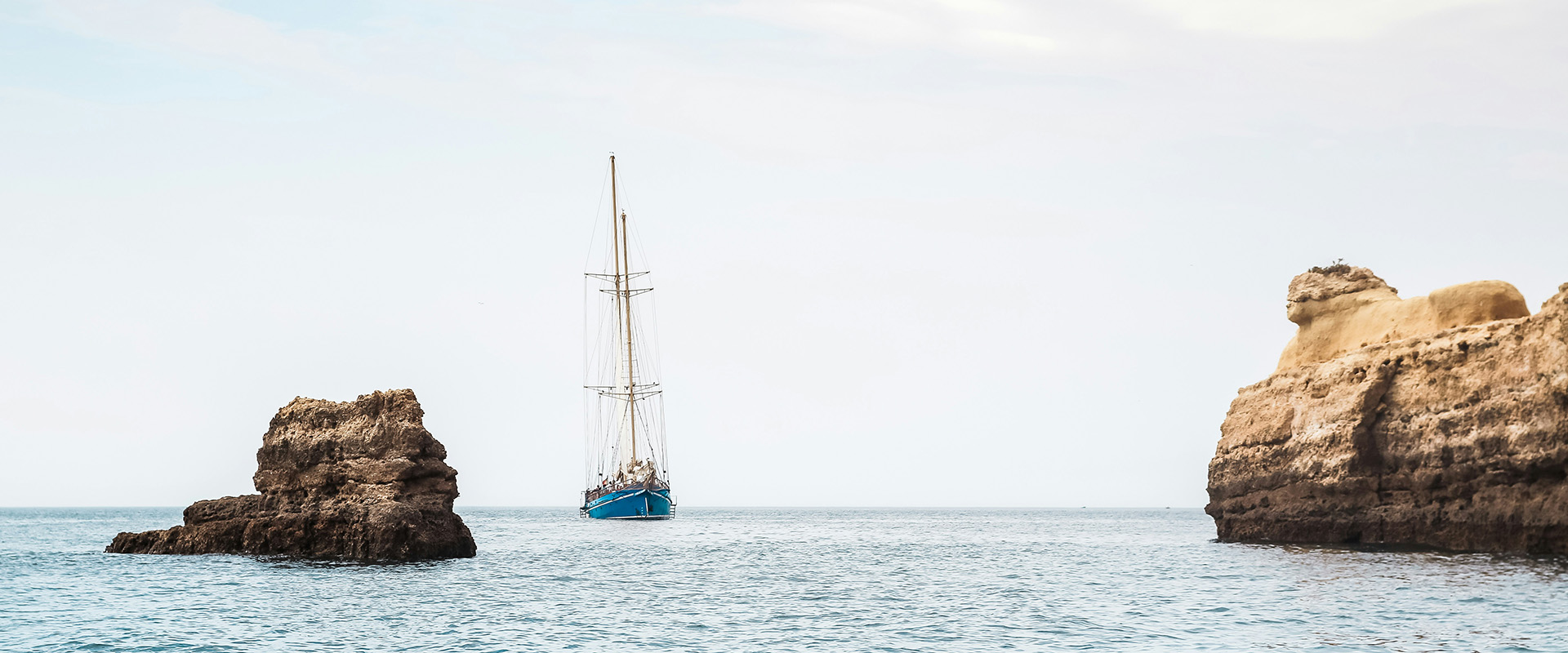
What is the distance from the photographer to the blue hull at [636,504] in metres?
102

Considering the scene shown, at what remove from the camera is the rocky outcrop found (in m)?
46.4

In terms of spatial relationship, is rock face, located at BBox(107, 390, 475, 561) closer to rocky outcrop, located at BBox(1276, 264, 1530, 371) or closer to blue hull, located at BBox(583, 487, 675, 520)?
rocky outcrop, located at BBox(1276, 264, 1530, 371)

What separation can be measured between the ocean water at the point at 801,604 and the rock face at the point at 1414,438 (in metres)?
1.80

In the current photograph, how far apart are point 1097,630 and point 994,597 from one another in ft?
24.2

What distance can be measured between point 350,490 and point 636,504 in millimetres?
58661

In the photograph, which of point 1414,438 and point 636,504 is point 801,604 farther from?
point 636,504

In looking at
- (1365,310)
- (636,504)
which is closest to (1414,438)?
(1365,310)

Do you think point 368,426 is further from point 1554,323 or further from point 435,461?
point 1554,323

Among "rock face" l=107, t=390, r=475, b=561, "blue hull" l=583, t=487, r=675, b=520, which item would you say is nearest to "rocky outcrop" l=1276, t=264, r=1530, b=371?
"rock face" l=107, t=390, r=475, b=561

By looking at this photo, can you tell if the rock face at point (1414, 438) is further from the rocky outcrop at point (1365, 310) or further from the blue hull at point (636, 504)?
the blue hull at point (636, 504)

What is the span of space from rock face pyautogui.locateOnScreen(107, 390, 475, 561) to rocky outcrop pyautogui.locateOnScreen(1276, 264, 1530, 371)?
37.5 m

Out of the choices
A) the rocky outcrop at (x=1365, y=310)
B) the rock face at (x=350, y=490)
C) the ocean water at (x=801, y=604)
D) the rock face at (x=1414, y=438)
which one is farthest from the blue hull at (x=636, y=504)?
the rocky outcrop at (x=1365, y=310)

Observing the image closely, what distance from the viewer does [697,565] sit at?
156ft

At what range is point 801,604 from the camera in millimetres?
32031
